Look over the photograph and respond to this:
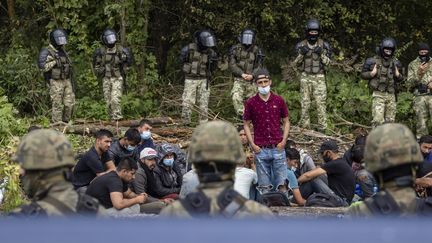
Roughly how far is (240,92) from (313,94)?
1.18m

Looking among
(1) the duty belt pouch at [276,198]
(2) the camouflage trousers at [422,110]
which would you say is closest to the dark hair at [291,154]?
(1) the duty belt pouch at [276,198]

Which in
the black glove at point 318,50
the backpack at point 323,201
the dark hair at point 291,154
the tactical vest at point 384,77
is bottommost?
the backpack at point 323,201

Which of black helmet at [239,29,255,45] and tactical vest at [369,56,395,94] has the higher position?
black helmet at [239,29,255,45]

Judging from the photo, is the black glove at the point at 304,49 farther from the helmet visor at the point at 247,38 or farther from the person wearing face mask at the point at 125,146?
the person wearing face mask at the point at 125,146

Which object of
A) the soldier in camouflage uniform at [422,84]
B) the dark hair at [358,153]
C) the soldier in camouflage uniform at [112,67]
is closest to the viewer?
the dark hair at [358,153]

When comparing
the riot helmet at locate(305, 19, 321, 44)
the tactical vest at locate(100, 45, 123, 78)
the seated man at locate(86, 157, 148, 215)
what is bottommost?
the seated man at locate(86, 157, 148, 215)

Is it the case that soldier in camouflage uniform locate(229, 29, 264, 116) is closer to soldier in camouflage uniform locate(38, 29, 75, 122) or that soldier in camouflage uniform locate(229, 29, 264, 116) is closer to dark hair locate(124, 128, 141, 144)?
soldier in camouflage uniform locate(38, 29, 75, 122)

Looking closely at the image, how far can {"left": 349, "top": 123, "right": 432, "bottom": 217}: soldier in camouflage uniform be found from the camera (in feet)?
15.6

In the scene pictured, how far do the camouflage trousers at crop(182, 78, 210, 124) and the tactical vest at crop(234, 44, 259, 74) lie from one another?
765 millimetres

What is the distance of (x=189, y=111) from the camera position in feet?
51.5

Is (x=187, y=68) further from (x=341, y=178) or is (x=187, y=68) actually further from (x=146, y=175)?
(x=341, y=178)

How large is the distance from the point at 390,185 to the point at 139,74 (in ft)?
44.1

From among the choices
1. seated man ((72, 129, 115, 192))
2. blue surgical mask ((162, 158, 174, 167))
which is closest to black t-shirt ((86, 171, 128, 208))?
seated man ((72, 129, 115, 192))

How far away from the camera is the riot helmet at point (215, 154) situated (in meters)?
4.89
